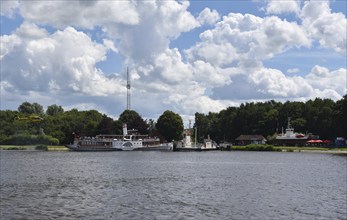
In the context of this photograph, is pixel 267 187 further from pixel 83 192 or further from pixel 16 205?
pixel 16 205

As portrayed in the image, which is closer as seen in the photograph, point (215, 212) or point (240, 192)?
point (215, 212)

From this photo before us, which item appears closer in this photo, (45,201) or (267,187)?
(45,201)

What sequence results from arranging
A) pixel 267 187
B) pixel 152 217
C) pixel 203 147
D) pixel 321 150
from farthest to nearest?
pixel 203 147
pixel 321 150
pixel 267 187
pixel 152 217

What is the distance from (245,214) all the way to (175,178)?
104ft

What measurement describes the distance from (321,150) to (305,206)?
135771mm

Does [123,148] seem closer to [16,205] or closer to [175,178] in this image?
[175,178]

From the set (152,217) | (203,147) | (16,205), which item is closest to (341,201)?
(152,217)

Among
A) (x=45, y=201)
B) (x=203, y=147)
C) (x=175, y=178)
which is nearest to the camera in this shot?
(x=45, y=201)

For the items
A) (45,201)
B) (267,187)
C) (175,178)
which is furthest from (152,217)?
(175,178)

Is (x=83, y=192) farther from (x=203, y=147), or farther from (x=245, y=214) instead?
(x=203, y=147)

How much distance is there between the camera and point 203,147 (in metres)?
198

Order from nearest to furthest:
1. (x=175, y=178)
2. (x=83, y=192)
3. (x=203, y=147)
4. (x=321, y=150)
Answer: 1. (x=83, y=192)
2. (x=175, y=178)
3. (x=321, y=150)
4. (x=203, y=147)

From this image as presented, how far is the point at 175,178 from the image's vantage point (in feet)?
234

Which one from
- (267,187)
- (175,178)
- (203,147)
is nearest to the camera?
(267,187)
